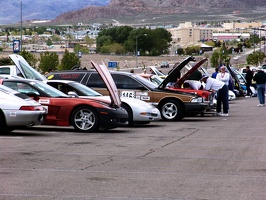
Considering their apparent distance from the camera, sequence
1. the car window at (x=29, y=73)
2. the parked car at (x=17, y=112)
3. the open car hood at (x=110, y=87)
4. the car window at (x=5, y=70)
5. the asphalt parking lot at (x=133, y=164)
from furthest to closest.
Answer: the car window at (x=5, y=70) → the car window at (x=29, y=73) → the open car hood at (x=110, y=87) → the parked car at (x=17, y=112) → the asphalt parking lot at (x=133, y=164)

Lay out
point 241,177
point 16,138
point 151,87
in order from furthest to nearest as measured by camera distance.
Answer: point 151,87 → point 16,138 → point 241,177

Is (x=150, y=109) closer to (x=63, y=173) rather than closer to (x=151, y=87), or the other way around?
(x=151, y=87)

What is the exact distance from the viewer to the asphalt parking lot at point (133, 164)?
10.2 meters

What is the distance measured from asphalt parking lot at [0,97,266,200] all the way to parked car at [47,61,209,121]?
11.7 feet

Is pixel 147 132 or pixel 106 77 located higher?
pixel 106 77

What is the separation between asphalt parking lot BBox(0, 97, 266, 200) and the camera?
10.2m

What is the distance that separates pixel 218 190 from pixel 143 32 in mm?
137977

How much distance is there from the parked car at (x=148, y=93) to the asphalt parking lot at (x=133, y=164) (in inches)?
141

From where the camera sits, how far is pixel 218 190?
10.3 meters

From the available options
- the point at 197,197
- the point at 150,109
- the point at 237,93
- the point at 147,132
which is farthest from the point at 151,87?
the point at 237,93

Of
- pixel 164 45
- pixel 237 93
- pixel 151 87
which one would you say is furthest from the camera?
pixel 164 45

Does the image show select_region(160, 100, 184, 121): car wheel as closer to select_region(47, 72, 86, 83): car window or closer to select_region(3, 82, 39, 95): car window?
select_region(47, 72, 86, 83): car window

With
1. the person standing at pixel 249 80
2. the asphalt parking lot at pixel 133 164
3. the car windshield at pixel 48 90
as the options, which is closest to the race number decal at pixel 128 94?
the asphalt parking lot at pixel 133 164

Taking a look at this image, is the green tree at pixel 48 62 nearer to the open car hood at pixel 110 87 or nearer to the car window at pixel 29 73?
the car window at pixel 29 73
